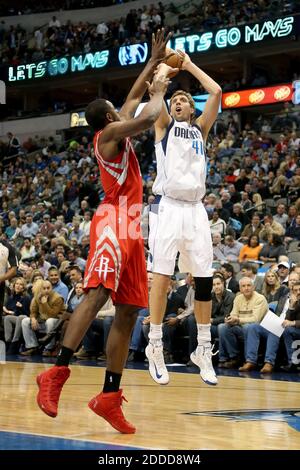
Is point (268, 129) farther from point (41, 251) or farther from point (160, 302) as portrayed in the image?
point (160, 302)

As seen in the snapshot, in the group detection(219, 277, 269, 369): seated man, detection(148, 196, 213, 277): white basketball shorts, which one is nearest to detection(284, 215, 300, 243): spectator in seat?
detection(219, 277, 269, 369): seated man

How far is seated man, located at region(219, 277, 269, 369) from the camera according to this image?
1063cm

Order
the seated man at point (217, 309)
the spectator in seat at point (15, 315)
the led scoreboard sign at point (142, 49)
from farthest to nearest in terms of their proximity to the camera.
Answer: the led scoreboard sign at point (142, 49) < the spectator in seat at point (15, 315) < the seated man at point (217, 309)

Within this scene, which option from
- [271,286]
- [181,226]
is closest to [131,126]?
[181,226]

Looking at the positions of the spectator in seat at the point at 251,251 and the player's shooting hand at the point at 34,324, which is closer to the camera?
the player's shooting hand at the point at 34,324

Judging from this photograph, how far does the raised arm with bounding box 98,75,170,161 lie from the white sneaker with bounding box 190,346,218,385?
6.69ft

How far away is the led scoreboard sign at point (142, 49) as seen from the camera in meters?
25.5

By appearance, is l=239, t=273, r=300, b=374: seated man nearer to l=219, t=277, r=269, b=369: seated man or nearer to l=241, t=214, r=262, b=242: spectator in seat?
l=219, t=277, r=269, b=369: seated man

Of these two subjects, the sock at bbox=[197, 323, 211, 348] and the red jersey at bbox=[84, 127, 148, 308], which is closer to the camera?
the red jersey at bbox=[84, 127, 148, 308]

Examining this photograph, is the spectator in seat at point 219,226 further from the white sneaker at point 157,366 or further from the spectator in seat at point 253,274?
the white sneaker at point 157,366

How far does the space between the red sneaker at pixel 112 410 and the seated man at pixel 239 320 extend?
18.9 ft

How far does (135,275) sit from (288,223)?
404 inches

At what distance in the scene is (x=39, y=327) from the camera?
1304cm

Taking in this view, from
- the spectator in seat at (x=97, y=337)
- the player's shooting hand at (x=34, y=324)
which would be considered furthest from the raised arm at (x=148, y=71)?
the player's shooting hand at (x=34, y=324)
